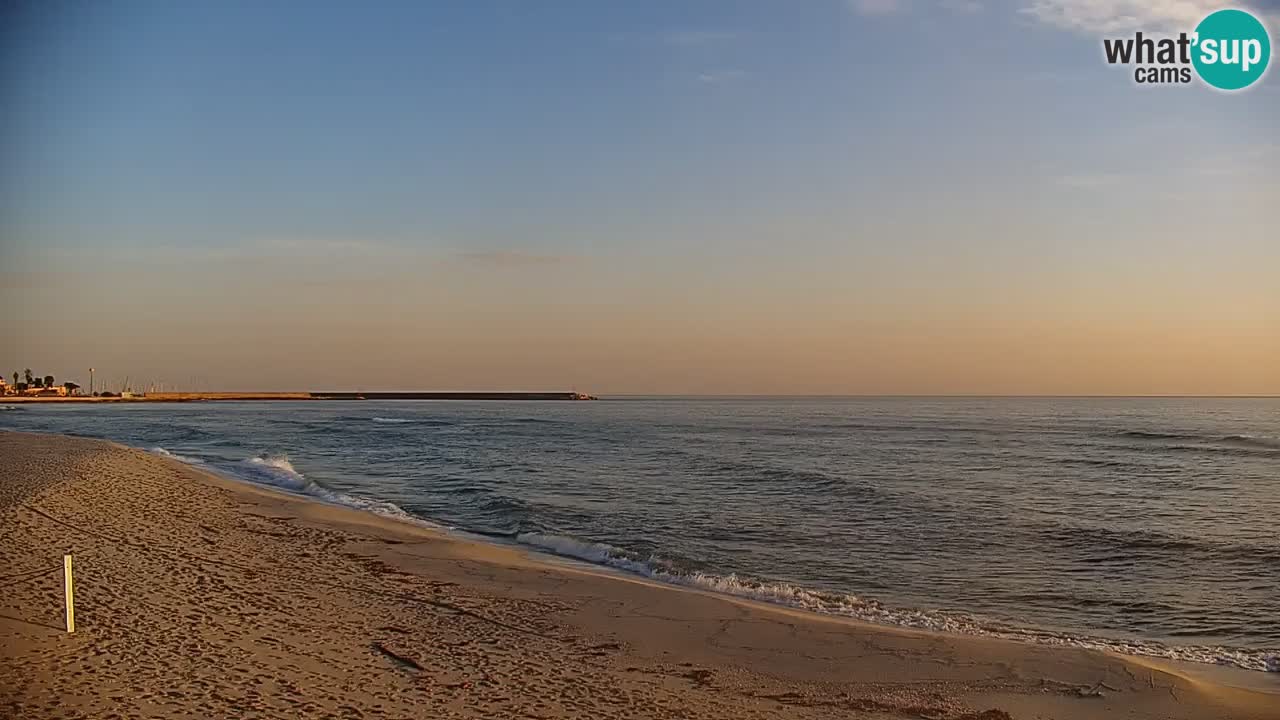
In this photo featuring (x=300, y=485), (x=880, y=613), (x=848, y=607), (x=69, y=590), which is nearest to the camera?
(x=69, y=590)

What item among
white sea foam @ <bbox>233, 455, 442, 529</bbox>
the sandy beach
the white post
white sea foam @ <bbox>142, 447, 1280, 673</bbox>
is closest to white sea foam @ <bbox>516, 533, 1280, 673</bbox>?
white sea foam @ <bbox>142, 447, 1280, 673</bbox>

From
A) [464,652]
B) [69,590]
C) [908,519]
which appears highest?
[69,590]

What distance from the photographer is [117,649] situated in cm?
874

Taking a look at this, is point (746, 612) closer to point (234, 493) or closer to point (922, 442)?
point (234, 493)

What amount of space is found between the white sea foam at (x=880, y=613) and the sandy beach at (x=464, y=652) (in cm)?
56

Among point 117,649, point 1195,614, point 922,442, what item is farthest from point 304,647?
point 922,442

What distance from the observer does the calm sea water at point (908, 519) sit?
43.2 feet

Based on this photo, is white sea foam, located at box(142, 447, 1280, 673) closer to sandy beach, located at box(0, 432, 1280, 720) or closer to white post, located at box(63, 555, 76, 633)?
sandy beach, located at box(0, 432, 1280, 720)

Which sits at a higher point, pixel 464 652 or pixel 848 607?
pixel 464 652

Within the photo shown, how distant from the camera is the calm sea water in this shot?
13.2 meters

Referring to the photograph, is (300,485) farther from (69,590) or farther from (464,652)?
(464,652)

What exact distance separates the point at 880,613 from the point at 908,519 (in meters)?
9.31

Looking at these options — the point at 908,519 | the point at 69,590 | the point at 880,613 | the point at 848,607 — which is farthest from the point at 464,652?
the point at 908,519

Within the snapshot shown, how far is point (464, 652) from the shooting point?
9609mm
